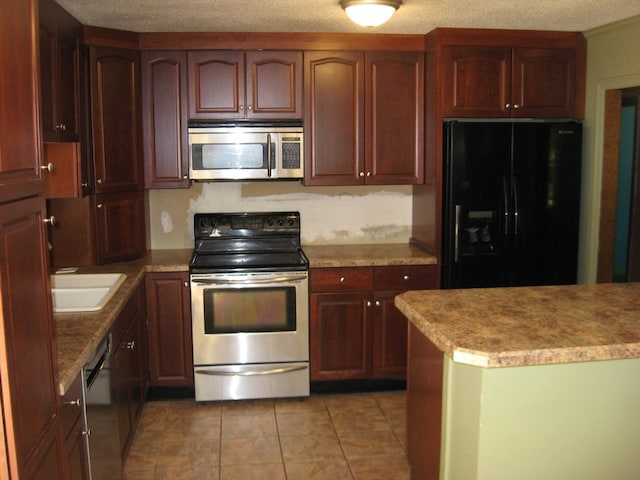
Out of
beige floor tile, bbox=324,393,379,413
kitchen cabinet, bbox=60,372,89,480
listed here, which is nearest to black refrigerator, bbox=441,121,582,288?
beige floor tile, bbox=324,393,379,413

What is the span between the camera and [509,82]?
405 cm

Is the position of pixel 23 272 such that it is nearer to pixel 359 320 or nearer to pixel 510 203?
pixel 359 320

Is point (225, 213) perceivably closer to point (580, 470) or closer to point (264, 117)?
point (264, 117)

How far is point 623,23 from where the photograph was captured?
3727 millimetres

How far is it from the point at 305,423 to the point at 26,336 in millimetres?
2370

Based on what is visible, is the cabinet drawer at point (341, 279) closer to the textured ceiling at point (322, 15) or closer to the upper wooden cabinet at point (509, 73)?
the upper wooden cabinet at point (509, 73)

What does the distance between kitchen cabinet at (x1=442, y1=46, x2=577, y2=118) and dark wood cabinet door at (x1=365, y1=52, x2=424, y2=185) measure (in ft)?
0.84

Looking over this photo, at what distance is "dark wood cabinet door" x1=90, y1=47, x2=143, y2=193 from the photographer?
12.3 feet

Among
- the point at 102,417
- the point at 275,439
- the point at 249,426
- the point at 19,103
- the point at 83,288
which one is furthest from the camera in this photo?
the point at 249,426

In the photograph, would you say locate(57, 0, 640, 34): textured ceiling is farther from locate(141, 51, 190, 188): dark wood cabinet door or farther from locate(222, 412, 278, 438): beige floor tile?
locate(222, 412, 278, 438): beige floor tile

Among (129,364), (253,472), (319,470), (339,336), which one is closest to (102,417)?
(129,364)

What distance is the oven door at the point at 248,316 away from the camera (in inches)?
155

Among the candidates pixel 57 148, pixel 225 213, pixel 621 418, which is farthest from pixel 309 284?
pixel 621 418

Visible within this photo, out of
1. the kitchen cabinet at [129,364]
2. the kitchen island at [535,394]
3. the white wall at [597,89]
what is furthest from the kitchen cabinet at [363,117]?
the kitchen island at [535,394]
